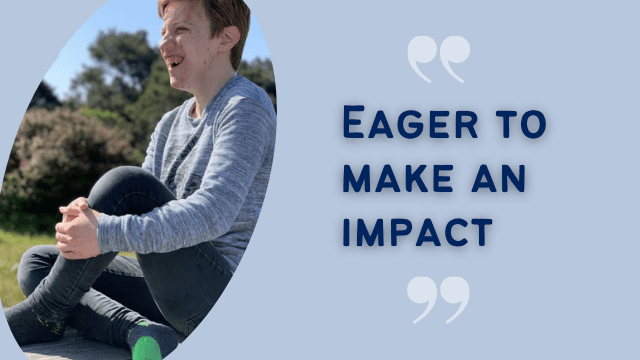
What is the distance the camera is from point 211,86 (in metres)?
2.97

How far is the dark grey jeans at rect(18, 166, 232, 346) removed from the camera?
2582mm

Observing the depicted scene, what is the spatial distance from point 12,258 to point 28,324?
3.10 m

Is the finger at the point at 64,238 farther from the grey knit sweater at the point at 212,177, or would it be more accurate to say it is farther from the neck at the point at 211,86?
the neck at the point at 211,86

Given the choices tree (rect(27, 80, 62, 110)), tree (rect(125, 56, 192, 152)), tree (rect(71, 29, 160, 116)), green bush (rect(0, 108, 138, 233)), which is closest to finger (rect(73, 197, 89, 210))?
green bush (rect(0, 108, 138, 233))

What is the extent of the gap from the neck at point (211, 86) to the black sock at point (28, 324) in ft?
3.68

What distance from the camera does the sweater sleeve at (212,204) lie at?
249cm

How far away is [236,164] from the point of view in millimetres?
2609

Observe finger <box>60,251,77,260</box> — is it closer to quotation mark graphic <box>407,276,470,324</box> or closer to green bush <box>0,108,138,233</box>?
quotation mark graphic <box>407,276,470,324</box>

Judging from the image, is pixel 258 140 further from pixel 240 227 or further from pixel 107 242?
pixel 107 242

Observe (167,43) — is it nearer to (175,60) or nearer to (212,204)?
(175,60)

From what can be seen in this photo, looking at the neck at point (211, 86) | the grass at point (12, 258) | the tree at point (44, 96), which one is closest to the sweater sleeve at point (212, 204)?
the neck at point (211, 86)

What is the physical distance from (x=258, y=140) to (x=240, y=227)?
0.42 metres

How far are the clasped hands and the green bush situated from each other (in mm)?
5104

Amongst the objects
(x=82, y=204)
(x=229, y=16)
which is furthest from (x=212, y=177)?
(x=229, y=16)
